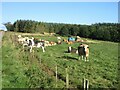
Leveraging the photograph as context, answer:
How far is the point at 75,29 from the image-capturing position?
331 ft

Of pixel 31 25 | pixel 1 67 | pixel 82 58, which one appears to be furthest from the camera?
pixel 31 25

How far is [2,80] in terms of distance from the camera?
47.3 ft

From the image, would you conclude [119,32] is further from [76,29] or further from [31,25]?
[31,25]

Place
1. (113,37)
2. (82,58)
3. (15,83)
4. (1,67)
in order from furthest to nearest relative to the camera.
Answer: (113,37)
(82,58)
(1,67)
(15,83)

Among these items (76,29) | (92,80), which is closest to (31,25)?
(76,29)

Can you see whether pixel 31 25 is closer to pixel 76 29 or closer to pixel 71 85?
pixel 76 29

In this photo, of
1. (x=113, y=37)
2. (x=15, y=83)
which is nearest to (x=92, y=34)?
(x=113, y=37)

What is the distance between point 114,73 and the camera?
62.0 ft

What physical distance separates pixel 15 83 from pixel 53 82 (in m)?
1.88

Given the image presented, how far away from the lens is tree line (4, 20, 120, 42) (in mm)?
86125

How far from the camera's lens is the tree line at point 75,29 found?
86.1 metres

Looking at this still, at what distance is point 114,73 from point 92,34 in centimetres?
7366

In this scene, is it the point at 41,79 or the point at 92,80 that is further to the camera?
the point at 92,80

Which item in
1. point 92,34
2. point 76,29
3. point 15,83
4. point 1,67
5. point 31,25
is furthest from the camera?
point 31,25
